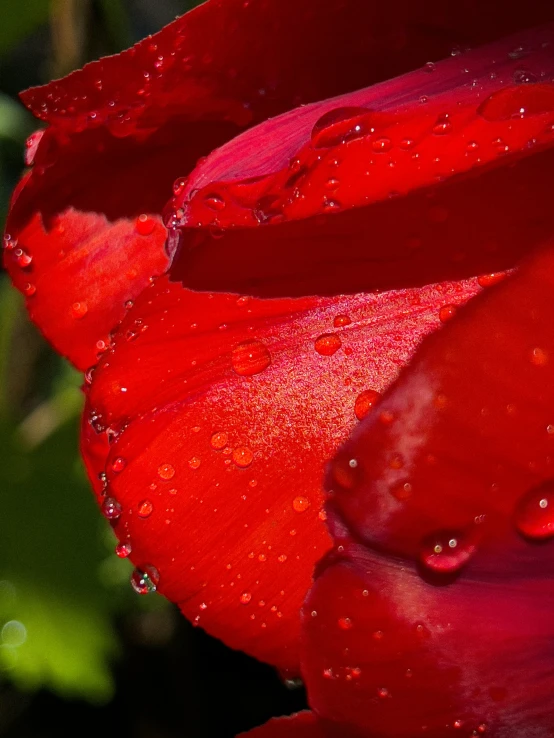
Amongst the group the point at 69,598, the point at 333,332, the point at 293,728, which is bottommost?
the point at 69,598

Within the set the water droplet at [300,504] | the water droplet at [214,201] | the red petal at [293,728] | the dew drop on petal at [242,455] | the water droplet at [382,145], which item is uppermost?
the water droplet at [382,145]

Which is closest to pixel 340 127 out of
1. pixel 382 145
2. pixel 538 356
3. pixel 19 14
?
pixel 382 145

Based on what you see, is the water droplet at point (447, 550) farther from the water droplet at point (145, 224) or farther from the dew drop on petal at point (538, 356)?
the water droplet at point (145, 224)

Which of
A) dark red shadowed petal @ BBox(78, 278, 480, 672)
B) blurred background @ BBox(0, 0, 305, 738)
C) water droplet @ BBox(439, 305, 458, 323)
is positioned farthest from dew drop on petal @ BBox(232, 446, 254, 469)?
blurred background @ BBox(0, 0, 305, 738)

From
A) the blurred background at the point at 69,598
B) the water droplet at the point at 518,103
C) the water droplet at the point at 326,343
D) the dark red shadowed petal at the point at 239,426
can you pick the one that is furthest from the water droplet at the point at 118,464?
the blurred background at the point at 69,598

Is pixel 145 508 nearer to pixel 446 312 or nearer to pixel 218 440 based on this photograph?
pixel 218 440

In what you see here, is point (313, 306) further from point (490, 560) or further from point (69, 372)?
point (69, 372)
